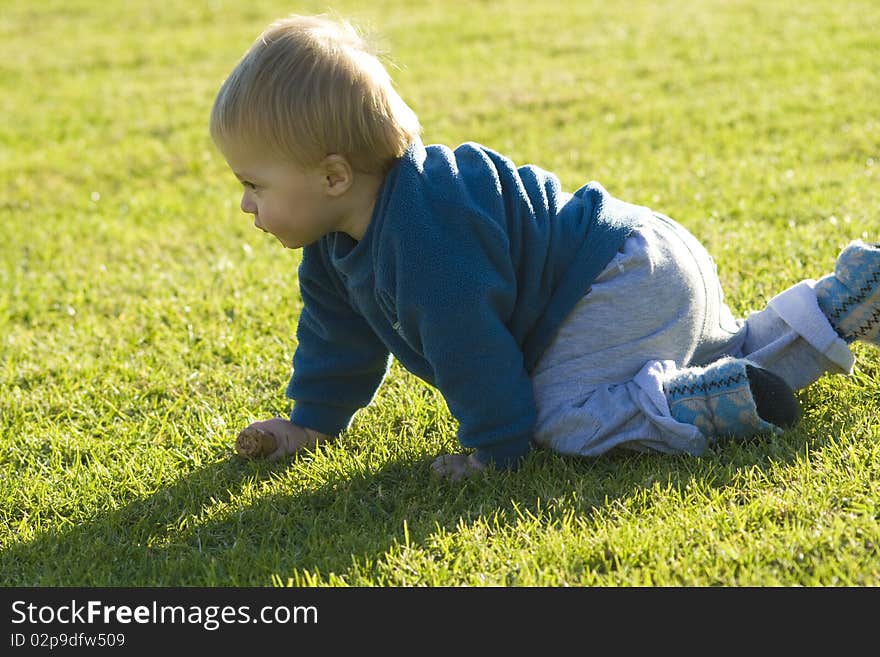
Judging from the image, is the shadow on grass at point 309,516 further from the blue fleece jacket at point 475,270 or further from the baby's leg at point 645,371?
the blue fleece jacket at point 475,270

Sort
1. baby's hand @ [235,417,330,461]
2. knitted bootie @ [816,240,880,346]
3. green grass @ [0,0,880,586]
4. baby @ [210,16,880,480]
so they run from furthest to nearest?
baby's hand @ [235,417,330,461] → knitted bootie @ [816,240,880,346] → baby @ [210,16,880,480] → green grass @ [0,0,880,586]

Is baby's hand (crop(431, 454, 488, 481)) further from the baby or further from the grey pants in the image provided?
the grey pants

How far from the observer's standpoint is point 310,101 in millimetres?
3035

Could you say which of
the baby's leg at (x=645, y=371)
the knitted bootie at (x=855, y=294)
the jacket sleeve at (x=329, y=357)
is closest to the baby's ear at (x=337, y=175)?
the jacket sleeve at (x=329, y=357)

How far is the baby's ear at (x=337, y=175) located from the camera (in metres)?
3.11

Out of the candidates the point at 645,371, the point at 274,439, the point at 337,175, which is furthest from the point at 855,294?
the point at 274,439

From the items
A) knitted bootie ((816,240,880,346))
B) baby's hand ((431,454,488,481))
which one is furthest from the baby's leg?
knitted bootie ((816,240,880,346))

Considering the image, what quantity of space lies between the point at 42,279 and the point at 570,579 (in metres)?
4.03

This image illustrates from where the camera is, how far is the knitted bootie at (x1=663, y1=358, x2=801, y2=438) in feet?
10.3

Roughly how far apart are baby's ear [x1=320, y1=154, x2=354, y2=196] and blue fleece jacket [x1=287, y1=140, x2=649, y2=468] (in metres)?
0.10

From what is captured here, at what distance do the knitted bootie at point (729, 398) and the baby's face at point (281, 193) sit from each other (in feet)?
3.64

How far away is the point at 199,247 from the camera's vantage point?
6152mm

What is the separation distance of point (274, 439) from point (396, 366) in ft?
2.33

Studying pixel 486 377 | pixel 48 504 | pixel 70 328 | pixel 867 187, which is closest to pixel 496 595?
pixel 486 377
